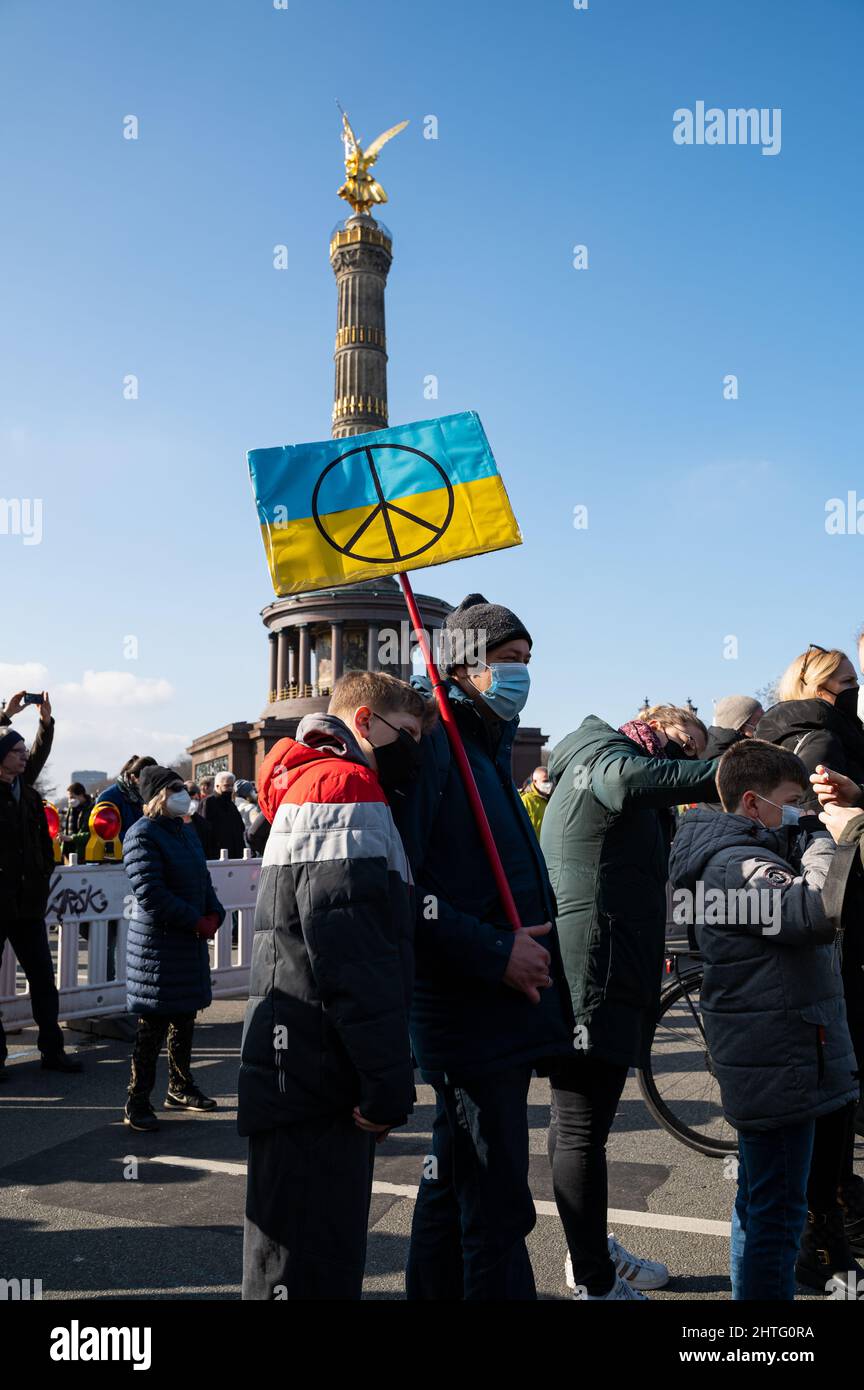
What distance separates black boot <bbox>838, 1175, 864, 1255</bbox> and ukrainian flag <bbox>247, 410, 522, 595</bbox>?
257 centimetres

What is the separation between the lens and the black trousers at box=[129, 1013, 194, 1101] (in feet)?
18.3

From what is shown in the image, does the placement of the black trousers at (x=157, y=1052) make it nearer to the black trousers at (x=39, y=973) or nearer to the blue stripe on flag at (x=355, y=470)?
the black trousers at (x=39, y=973)

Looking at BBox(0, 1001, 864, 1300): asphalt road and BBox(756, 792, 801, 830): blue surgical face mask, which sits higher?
BBox(756, 792, 801, 830): blue surgical face mask

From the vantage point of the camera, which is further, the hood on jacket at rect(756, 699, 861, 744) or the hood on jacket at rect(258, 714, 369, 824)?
the hood on jacket at rect(756, 699, 861, 744)

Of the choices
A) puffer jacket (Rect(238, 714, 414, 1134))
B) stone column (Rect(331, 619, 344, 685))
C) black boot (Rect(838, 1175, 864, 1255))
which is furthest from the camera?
stone column (Rect(331, 619, 344, 685))

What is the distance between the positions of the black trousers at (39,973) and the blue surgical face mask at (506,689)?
4886mm

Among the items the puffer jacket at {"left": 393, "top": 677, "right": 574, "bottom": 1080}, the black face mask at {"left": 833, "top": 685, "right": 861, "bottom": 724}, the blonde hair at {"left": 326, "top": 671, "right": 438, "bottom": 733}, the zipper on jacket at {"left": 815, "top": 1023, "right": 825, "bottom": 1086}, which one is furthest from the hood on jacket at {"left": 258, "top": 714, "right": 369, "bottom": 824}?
the black face mask at {"left": 833, "top": 685, "right": 861, "bottom": 724}

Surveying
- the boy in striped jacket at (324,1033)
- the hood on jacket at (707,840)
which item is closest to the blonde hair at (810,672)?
the hood on jacket at (707,840)

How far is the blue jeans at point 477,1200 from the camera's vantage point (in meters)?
2.74

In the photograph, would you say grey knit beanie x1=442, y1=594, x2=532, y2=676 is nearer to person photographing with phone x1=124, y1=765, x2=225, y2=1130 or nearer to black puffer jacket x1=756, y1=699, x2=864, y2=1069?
black puffer jacket x1=756, y1=699, x2=864, y2=1069

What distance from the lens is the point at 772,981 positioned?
10.1 feet

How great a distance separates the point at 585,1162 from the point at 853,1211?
4.15ft

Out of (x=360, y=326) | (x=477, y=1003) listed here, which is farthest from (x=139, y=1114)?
(x=360, y=326)
